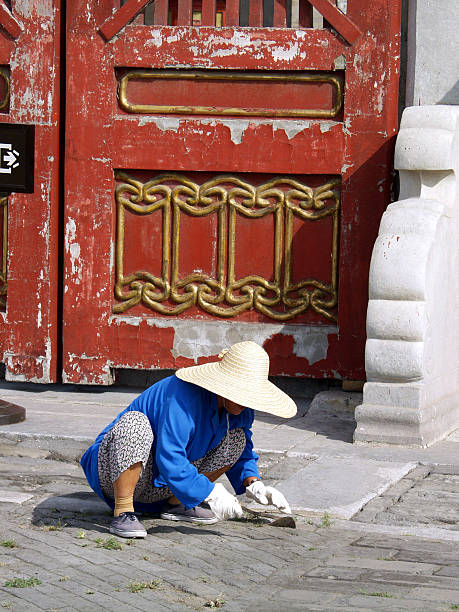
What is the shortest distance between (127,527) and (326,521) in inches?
33.8

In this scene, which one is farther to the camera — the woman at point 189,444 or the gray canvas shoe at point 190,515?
the gray canvas shoe at point 190,515

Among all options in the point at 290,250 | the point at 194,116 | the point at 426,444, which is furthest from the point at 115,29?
the point at 426,444

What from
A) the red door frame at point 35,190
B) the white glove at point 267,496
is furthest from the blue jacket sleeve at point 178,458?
the red door frame at point 35,190

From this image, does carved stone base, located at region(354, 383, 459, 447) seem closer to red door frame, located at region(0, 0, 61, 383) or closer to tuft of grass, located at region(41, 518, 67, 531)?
tuft of grass, located at region(41, 518, 67, 531)

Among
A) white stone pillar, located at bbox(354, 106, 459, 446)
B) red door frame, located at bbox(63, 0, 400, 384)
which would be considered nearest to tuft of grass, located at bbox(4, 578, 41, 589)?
white stone pillar, located at bbox(354, 106, 459, 446)

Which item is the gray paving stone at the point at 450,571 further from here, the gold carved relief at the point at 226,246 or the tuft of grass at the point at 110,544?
the gold carved relief at the point at 226,246

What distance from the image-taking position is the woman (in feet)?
15.1

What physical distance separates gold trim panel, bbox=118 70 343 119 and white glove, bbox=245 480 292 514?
3196 millimetres

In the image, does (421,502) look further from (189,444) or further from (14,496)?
(14,496)

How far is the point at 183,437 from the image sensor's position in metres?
4.60

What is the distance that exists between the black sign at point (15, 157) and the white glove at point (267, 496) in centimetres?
261

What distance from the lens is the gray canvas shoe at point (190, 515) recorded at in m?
4.93

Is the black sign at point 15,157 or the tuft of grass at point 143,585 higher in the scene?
the black sign at point 15,157

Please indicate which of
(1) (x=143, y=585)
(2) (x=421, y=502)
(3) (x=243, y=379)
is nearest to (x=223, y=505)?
(3) (x=243, y=379)
